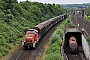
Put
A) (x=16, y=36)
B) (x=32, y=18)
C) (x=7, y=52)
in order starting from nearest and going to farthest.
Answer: (x=7, y=52) < (x=16, y=36) < (x=32, y=18)

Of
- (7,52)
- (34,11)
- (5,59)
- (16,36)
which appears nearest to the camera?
(5,59)

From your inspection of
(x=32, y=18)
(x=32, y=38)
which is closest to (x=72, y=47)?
(x=32, y=38)

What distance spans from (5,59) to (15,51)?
530cm

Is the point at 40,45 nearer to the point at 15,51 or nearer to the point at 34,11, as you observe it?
the point at 15,51

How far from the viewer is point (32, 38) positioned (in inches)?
1518

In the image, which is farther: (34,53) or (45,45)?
(45,45)

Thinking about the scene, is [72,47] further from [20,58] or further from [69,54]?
[20,58]

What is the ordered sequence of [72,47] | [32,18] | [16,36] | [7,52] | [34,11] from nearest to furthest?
[7,52] < [72,47] < [16,36] < [32,18] < [34,11]

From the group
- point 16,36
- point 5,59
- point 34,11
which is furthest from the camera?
point 34,11

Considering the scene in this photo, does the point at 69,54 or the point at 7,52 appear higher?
the point at 7,52

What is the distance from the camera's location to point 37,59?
33.4m

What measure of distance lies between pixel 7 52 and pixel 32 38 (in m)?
5.02

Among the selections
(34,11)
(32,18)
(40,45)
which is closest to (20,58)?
Answer: (40,45)

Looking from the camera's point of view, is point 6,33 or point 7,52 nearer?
point 7,52
